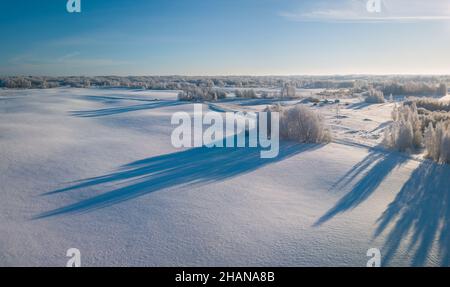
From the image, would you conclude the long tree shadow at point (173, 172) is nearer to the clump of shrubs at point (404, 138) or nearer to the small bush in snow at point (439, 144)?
the clump of shrubs at point (404, 138)

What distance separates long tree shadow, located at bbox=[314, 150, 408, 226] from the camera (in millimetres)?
4027

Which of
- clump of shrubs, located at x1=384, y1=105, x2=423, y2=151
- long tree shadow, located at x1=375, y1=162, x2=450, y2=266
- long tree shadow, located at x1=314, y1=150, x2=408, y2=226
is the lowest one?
long tree shadow, located at x1=375, y1=162, x2=450, y2=266

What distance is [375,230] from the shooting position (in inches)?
134

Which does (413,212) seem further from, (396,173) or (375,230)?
(396,173)

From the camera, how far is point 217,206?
405 centimetres

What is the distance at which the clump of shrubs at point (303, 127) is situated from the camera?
318 inches

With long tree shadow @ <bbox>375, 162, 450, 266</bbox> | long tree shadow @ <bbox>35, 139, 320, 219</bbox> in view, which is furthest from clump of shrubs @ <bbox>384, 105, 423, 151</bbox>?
long tree shadow @ <bbox>375, 162, 450, 266</bbox>

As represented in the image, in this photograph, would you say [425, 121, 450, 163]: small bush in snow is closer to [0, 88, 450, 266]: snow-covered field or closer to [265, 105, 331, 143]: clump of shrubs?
[0, 88, 450, 266]: snow-covered field

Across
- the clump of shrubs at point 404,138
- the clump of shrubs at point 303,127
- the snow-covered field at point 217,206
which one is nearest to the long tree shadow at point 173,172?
the snow-covered field at point 217,206

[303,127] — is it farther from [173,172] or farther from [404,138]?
[173,172]

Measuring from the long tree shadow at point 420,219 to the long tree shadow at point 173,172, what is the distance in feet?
7.56

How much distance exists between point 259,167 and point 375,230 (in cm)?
262

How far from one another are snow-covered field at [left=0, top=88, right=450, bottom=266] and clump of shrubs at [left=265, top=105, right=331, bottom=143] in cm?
82
